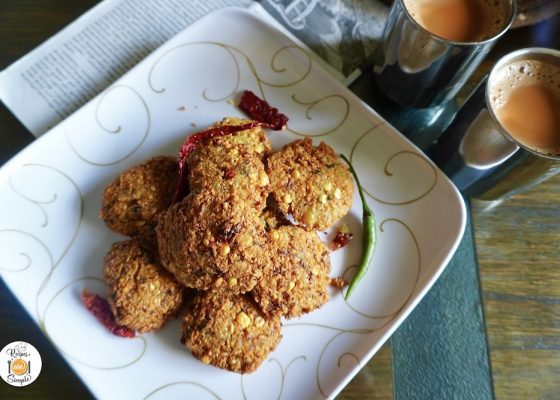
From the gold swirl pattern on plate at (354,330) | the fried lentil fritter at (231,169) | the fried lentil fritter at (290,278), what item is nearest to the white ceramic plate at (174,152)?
the gold swirl pattern on plate at (354,330)

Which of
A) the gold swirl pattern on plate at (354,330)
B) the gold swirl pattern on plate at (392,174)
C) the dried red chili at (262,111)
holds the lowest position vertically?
the gold swirl pattern on plate at (354,330)

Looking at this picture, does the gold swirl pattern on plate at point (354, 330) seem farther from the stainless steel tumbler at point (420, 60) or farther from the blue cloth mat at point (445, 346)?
the stainless steel tumbler at point (420, 60)

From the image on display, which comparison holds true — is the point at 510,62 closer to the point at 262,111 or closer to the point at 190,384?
the point at 262,111

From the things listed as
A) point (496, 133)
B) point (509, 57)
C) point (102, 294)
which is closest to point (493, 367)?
point (496, 133)

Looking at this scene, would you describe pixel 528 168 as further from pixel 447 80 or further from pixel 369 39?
pixel 369 39

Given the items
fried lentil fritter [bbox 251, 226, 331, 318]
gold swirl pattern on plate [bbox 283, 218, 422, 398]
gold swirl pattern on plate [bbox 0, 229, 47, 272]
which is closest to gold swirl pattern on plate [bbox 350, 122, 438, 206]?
gold swirl pattern on plate [bbox 283, 218, 422, 398]

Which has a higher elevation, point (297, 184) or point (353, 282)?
point (297, 184)
